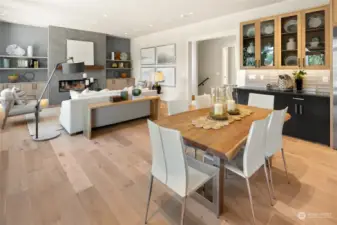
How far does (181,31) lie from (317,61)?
174 inches

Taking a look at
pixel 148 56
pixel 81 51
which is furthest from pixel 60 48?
pixel 148 56

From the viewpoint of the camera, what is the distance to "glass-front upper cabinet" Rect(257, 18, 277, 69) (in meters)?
4.28

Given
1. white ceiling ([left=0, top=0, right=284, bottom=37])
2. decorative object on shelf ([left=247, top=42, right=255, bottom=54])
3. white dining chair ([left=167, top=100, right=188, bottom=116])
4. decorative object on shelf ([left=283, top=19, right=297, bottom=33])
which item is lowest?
white dining chair ([left=167, top=100, right=188, bottom=116])

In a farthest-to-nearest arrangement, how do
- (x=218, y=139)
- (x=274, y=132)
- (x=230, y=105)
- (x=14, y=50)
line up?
(x=14, y=50)
(x=230, y=105)
(x=274, y=132)
(x=218, y=139)

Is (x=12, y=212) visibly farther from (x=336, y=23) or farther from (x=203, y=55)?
(x=203, y=55)

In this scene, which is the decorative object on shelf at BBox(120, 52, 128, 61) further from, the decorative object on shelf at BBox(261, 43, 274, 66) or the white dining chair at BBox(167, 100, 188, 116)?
the white dining chair at BBox(167, 100, 188, 116)

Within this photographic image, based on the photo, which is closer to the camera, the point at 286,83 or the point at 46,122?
the point at 286,83

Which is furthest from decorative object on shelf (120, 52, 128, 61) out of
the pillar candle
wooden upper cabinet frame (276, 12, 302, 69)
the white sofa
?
the pillar candle

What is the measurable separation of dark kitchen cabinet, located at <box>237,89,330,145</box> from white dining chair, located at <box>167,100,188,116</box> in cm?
208

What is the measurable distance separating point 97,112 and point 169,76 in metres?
3.95

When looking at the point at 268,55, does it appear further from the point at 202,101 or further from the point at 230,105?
the point at 230,105

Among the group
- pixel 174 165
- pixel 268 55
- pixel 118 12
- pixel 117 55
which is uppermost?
pixel 118 12

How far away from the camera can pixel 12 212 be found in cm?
192

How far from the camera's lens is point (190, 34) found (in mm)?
6824
